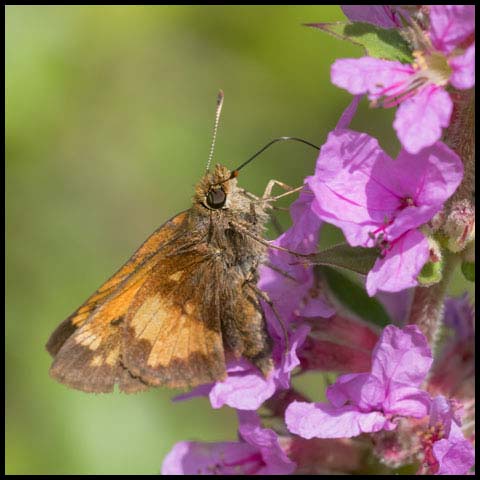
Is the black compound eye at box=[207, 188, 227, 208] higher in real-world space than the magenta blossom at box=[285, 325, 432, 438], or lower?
higher

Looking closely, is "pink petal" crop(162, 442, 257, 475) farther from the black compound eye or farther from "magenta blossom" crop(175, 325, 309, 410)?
the black compound eye

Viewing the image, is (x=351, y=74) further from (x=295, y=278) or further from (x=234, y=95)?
(x=234, y=95)

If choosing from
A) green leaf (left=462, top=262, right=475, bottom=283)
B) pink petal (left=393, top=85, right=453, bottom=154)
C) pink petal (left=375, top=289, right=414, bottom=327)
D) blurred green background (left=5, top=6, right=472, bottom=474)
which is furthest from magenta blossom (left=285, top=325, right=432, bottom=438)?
blurred green background (left=5, top=6, right=472, bottom=474)

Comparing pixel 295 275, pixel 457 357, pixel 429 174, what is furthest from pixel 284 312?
pixel 429 174

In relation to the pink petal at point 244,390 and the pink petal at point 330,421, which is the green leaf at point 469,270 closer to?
the pink petal at point 330,421

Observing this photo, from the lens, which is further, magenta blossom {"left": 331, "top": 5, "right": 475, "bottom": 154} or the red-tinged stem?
the red-tinged stem

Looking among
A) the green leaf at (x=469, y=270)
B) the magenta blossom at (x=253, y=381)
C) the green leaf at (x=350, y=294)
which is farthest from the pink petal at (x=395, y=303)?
the green leaf at (x=469, y=270)

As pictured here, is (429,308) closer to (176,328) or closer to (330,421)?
(330,421)
